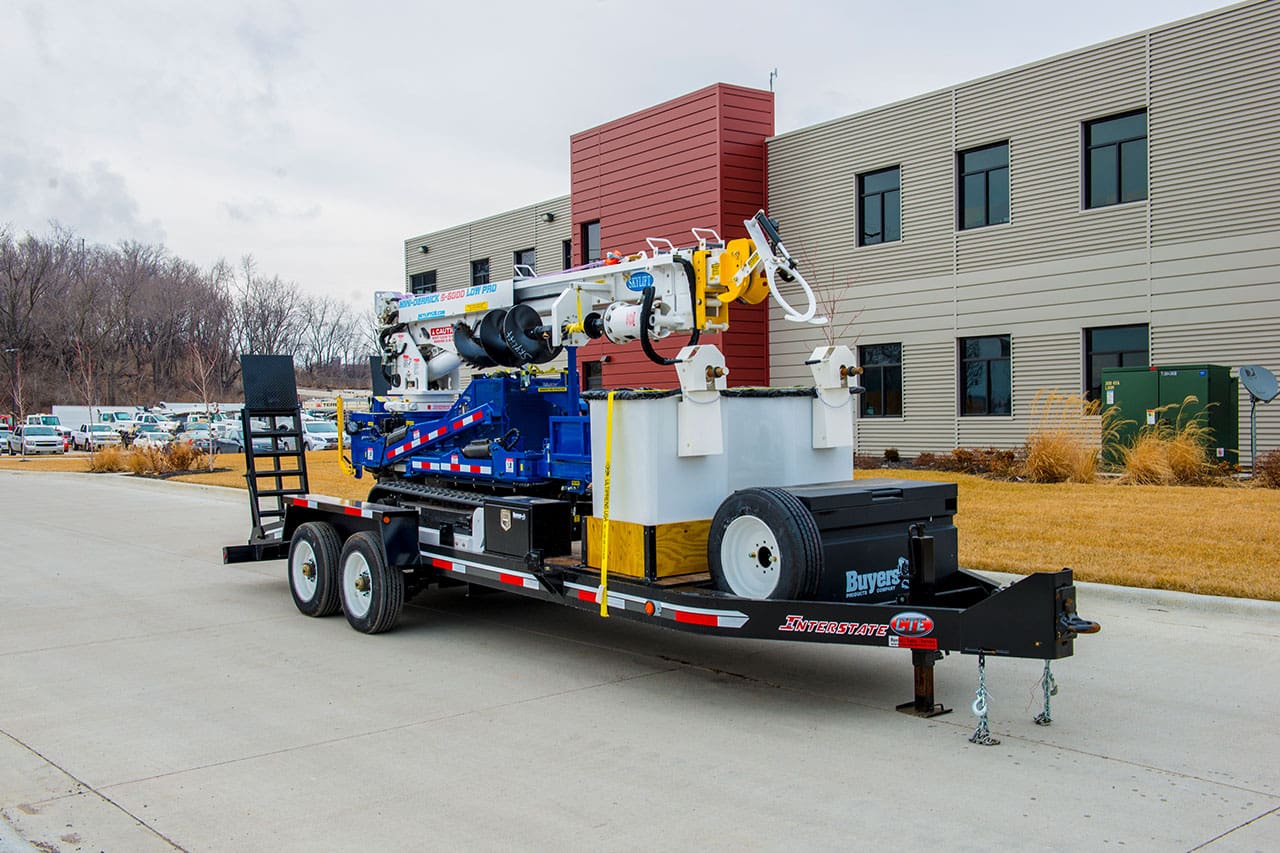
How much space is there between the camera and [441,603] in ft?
33.6

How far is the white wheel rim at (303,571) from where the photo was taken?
955cm

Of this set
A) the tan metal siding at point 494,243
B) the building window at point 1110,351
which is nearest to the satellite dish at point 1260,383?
the building window at point 1110,351

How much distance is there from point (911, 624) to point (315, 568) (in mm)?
5632

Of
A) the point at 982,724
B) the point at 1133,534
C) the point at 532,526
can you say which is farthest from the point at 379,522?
the point at 1133,534

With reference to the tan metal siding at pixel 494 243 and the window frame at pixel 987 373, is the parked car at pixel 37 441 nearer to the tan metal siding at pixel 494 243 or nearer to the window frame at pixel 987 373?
the tan metal siding at pixel 494 243

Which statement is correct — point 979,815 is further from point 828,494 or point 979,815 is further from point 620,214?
point 620,214

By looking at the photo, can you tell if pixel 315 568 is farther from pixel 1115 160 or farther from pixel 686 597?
pixel 1115 160

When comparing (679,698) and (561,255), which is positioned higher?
(561,255)

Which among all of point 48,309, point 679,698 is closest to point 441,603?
point 679,698

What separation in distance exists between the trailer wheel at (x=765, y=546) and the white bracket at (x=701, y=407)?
0.37 meters

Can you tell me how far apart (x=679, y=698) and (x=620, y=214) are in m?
22.1

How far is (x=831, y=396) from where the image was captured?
7395mm

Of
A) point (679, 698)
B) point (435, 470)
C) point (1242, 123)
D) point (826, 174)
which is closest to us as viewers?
point (679, 698)

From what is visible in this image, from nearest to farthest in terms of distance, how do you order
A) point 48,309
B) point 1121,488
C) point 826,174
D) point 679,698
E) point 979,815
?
point 979,815, point 679,698, point 1121,488, point 826,174, point 48,309
